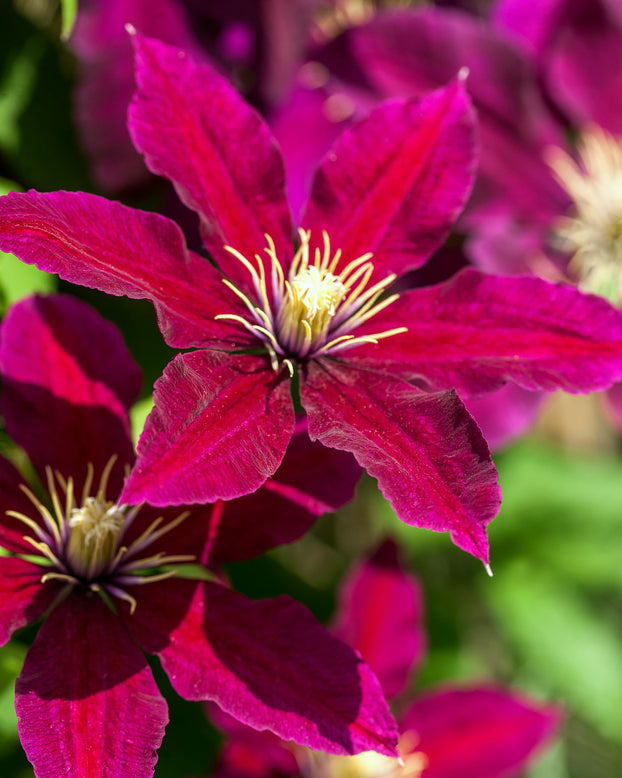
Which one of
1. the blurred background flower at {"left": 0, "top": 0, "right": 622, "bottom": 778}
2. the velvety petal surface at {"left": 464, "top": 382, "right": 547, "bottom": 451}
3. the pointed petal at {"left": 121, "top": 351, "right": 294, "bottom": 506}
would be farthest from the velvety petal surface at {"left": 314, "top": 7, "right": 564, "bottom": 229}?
the pointed petal at {"left": 121, "top": 351, "right": 294, "bottom": 506}

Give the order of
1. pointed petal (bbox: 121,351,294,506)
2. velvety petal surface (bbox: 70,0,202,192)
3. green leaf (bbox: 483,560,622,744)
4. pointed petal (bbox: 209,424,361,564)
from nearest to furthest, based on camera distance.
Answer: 1. pointed petal (bbox: 121,351,294,506)
2. pointed petal (bbox: 209,424,361,564)
3. velvety petal surface (bbox: 70,0,202,192)
4. green leaf (bbox: 483,560,622,744)

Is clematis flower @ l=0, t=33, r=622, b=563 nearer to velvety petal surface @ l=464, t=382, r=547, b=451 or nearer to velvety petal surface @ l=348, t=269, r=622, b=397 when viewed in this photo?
velvety petal surface @ l=348, t=269, r=622, b=397

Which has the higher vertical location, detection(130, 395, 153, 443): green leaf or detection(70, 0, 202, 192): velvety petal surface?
detection(70, 0, 202, 192): velvety petal surface

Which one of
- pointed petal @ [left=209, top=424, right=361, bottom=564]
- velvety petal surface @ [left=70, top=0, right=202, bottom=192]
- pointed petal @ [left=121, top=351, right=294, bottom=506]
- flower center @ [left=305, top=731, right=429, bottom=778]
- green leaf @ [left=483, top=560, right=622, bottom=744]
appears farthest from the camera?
green leaf @ [left=483, top=560, right=622, bottom=744]

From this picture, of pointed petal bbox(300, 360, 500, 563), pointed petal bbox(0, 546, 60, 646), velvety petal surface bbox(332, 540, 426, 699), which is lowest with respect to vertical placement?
velvety petal surface bbox(332, 540, 426, 699)

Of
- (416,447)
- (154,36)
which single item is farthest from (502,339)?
(154,36)

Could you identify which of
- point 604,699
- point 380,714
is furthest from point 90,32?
point 604,699

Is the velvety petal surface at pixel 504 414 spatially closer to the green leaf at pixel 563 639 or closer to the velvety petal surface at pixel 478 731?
the velvety petal surface at pixel 478 731

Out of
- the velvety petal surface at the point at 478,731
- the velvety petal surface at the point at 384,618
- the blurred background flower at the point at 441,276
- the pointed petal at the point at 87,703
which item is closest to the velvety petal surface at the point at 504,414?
the blurred background flower at the point at 441,276
